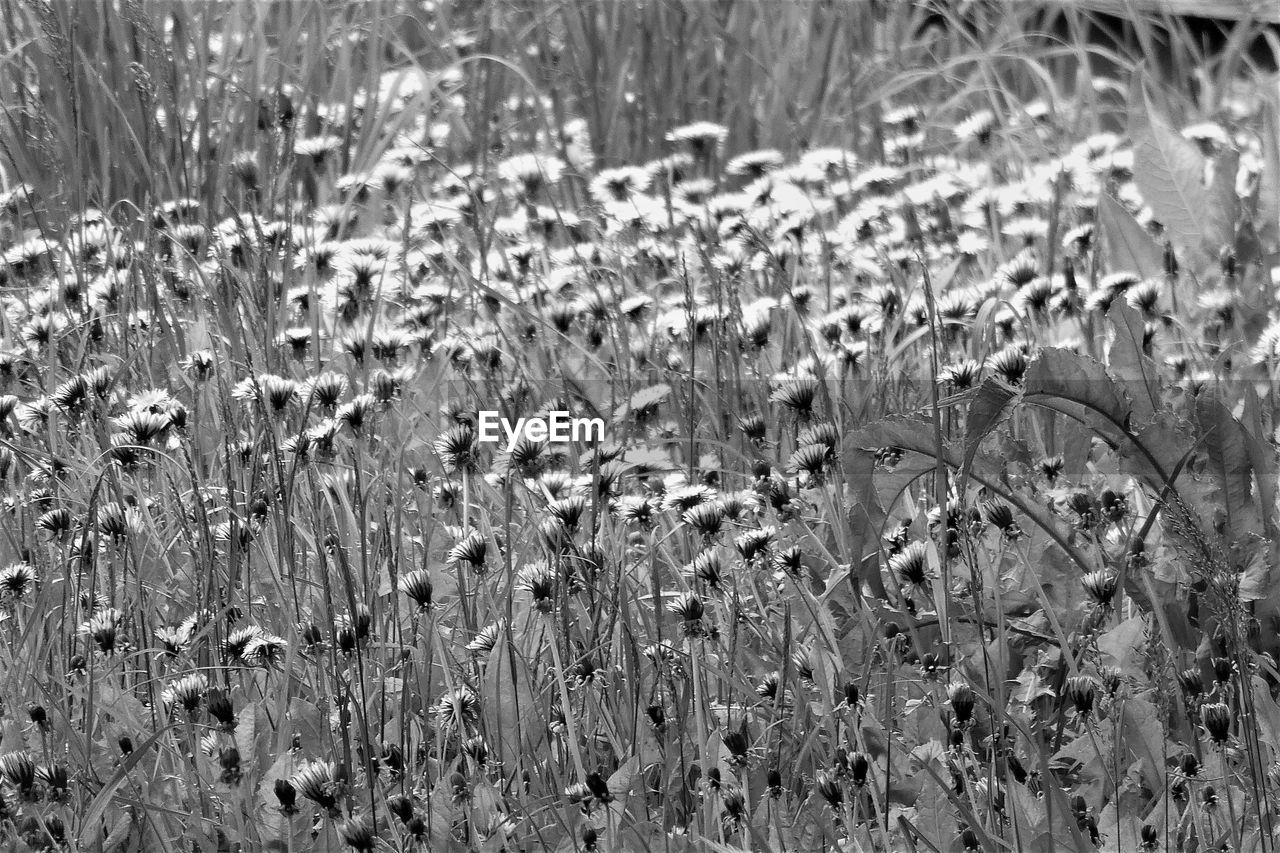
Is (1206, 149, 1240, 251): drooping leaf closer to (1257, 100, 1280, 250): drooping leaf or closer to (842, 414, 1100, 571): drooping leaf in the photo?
(1257, 100, 1280, 250): drooping leaf

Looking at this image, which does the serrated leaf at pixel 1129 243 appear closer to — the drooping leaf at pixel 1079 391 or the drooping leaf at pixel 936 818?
the drooping leaf at pixel 1079 391

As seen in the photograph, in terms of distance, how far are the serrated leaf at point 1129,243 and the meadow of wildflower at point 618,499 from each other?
0.04 feet

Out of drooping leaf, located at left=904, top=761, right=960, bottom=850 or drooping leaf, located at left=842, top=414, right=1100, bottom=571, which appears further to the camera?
drooping leaf, located at left=842, top=414, right=1100, bottom=571

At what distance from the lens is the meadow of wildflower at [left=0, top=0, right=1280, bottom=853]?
1861 millimetres

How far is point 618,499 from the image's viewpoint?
247cm

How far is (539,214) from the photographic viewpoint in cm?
400

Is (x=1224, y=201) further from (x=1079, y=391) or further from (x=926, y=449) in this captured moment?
(x=926, y=449)

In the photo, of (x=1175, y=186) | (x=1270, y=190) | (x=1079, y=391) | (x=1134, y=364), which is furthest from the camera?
(x=1270, y=190)

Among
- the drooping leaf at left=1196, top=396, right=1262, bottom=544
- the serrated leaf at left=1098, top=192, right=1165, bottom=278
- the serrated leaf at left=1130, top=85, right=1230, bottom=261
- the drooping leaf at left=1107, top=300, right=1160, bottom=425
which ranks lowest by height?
the drooping leaf at left=1196, top=396, right=1262, bottom=544

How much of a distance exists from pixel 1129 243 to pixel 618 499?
1.76 meters

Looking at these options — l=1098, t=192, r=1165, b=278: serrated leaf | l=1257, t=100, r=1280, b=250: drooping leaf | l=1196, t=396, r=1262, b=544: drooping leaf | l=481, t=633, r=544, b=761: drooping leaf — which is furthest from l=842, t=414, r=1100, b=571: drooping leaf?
l=1257, t=100, r=1280, b=250: drooping leaf

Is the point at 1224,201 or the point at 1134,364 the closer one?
the point at 1134,364

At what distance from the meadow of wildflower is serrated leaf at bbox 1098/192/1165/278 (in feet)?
0.04

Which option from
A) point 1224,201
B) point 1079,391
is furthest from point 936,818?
point 1224,201
